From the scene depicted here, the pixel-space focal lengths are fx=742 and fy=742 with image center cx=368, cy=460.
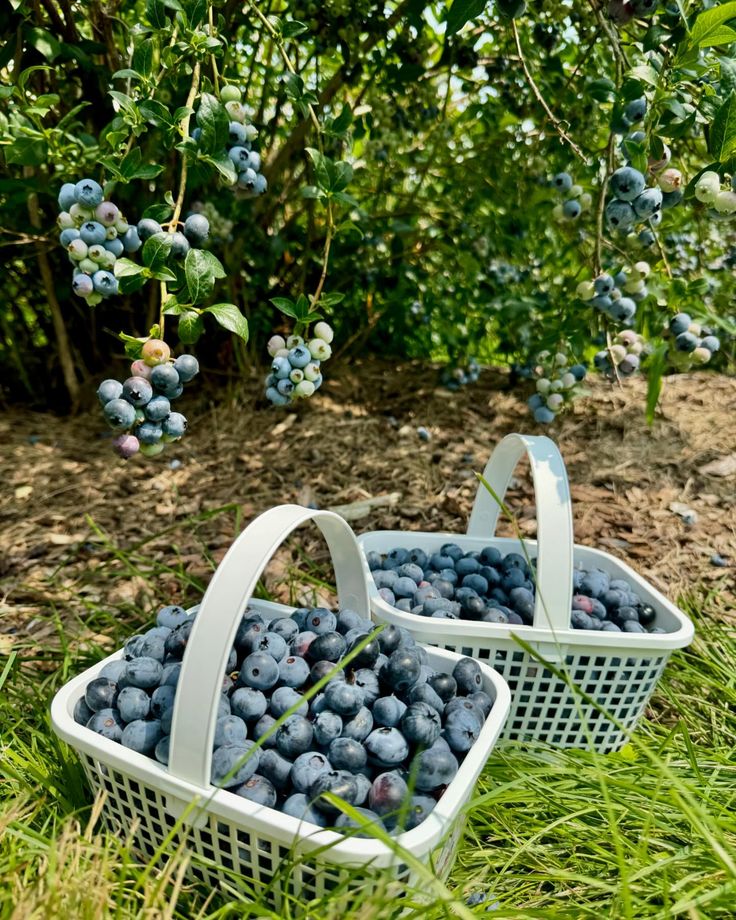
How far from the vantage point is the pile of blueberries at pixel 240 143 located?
1.39 meters

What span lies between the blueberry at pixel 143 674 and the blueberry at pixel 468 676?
1.71 ft

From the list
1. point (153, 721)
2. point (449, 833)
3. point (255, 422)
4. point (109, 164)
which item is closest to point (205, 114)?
point (109, 164)

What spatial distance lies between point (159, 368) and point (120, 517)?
146cm

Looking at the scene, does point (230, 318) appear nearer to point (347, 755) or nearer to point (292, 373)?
point (292, 373)

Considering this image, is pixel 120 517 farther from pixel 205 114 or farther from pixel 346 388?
pixel 205 114

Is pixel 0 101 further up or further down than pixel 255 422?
further up

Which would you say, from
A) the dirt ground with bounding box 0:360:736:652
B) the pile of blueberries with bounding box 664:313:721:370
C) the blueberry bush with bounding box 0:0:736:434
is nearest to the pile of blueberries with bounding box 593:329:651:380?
the blueberry bush with bounding box 0:0:736:434

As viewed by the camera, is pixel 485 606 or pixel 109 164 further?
pixel 485 606

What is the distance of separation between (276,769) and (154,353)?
2.25ft

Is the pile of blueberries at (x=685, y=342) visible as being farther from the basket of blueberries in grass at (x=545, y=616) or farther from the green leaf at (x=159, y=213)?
the green leaf at (x=159, y=213)

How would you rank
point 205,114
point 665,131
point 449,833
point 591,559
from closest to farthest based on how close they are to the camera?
point 449,833, point 205,114, point 665,131, point 591,559

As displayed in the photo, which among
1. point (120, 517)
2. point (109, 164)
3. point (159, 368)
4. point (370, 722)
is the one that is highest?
point (109, 164)

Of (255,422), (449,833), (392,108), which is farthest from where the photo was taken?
(255,422)

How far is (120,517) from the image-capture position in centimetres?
254
